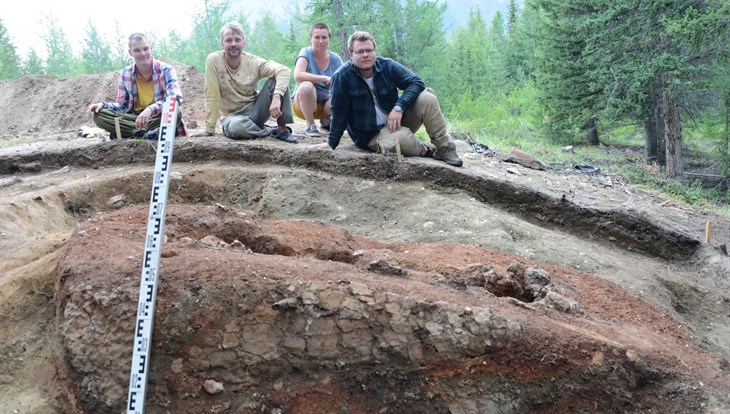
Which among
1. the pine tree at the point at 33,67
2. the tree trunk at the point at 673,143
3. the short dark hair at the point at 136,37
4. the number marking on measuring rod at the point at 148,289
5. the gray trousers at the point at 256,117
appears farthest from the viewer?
the pine tree at the point at 33,67

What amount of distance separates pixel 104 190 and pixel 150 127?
1.43 m

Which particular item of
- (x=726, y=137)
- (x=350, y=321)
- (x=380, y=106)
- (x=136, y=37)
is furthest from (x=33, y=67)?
(x=350, y=321)

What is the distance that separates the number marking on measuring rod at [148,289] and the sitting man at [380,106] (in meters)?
2.83

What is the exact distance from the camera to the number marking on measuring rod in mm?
2838

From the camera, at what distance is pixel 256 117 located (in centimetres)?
749

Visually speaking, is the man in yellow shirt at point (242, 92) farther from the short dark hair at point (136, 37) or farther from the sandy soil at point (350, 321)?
the sandy soil at point (350, 321)

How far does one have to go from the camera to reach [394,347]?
3070 mm

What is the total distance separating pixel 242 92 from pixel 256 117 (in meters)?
0.37

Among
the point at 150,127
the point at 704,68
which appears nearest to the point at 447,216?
the point at 150,127

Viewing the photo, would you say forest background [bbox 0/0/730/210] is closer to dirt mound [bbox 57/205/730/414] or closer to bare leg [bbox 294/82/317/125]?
bare leg [bbox 294/82/317/125]

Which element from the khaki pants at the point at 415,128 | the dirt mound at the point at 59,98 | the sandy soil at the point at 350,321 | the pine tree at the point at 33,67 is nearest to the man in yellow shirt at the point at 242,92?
the khaki pants at the point at 415,128

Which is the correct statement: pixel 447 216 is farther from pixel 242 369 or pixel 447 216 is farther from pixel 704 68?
pixel 704 68

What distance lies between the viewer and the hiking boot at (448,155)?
22.0 ft

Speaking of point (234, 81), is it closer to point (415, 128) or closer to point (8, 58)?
point (415, 128)
